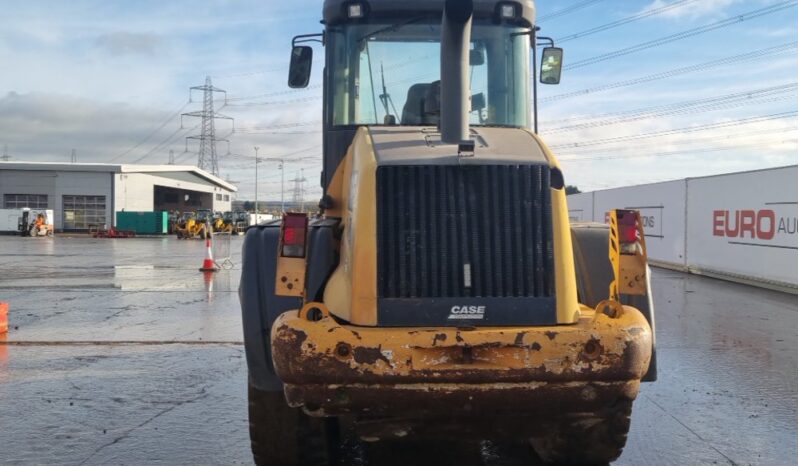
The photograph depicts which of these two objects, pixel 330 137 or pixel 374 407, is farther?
pixel 330 137

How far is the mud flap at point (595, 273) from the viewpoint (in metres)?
4.22

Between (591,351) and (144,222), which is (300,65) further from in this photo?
(144,222)

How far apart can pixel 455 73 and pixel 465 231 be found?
875 millimetres

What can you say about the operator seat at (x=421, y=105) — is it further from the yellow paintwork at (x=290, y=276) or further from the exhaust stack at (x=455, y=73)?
the yellow paintwork at (x=290, y=276)

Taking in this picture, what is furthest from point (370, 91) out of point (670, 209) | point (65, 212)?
point (65, 212)

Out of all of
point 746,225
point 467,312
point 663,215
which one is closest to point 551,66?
point 467,312

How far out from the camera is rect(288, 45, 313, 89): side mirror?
216 inches

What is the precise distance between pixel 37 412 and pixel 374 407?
3.58m

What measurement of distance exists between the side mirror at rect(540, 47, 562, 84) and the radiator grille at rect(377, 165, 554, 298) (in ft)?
7.67

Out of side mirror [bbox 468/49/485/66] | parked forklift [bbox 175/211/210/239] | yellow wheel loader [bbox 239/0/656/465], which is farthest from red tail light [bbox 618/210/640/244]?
parked forklift [bbox 175/211/210/239]

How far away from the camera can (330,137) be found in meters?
4.89

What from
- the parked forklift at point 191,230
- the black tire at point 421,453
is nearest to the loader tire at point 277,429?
the black tire at point 421,453

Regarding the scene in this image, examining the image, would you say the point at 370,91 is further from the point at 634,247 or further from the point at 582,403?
the point at 582,403

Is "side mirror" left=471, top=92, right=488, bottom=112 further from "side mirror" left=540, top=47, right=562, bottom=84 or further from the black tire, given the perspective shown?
the black tire
